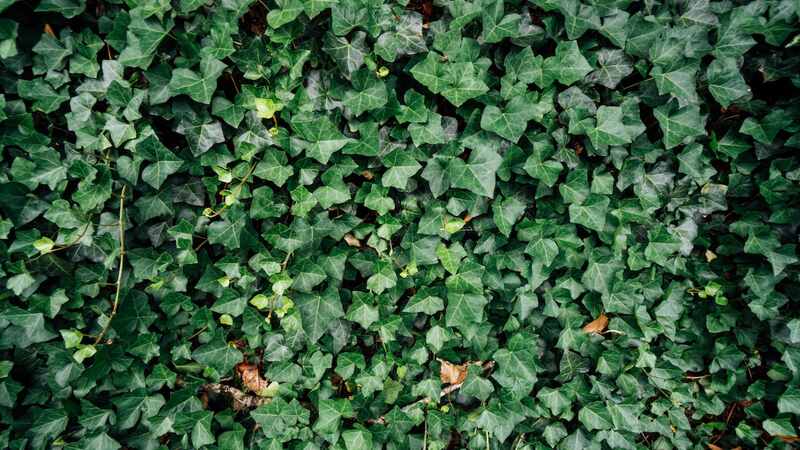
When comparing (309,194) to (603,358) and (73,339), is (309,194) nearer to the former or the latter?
(73,339)

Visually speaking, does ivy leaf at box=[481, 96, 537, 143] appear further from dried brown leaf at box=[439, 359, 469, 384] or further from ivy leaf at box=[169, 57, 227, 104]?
dried brown leaf at box=[439, 359, 469, 384]

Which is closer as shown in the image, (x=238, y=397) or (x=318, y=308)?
(x=318, y=308)

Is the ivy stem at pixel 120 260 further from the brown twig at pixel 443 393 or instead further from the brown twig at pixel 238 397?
the brown twig at pixel 443 393

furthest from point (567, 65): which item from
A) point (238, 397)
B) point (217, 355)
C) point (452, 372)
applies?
point (238, 397)

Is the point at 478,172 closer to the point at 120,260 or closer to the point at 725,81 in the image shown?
the point at 725,81

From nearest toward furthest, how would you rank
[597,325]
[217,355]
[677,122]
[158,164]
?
[158,164] < [677,122] < [217,355] < [597,325]

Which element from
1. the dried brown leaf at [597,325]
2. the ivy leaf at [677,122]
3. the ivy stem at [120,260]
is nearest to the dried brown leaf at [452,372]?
the dried brown leaf at [597,325]
